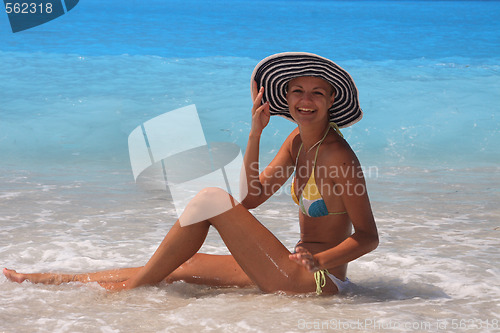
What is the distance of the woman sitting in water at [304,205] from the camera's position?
2.86 meters

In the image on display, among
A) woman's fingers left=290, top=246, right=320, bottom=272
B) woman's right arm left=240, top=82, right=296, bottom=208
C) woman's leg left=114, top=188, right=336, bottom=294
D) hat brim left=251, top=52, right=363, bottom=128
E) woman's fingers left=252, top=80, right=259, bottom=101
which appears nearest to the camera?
woman's fingers left=290, top=246, right=320, bottom=272

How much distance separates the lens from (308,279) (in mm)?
3055

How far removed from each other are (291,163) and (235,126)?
7807mm

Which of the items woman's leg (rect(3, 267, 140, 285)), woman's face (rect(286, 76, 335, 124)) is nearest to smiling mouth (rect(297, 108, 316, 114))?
woman's face (rect(286, 76, 335, 124))

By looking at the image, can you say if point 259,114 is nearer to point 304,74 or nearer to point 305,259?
point 304,74

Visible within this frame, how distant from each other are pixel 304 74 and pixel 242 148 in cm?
702

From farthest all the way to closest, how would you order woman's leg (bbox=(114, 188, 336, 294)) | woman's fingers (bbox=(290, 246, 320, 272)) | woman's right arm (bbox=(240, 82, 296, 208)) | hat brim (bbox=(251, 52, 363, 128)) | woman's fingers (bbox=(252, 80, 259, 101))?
woman's fingers (bbox=(252, 80, 259, 101)) → woman's right arm (bbox=(240, 82, 296, 208)) → woman's leg (bbox=(114, 188, 336, 294)) → hat brim (bbox=(251, 52, 363, 128)) → woman's fingers (bbox=(290, 246, 320, 272))

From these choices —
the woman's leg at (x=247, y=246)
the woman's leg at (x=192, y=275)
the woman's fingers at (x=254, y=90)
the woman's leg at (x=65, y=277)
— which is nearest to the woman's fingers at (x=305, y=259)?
the woman's leg at (x=247, y=246)

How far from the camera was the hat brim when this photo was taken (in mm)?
2912

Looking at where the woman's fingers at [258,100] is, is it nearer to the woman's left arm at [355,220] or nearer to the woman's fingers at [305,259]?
the woman's left arm at [355,220]

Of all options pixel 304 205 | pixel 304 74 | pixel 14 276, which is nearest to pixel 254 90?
pixel 304 74

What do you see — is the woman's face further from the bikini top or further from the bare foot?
the bare foot

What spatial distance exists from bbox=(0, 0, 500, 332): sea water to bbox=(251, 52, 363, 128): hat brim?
3.12ft

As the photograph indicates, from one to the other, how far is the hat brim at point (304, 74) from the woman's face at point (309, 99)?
38 millimetres
